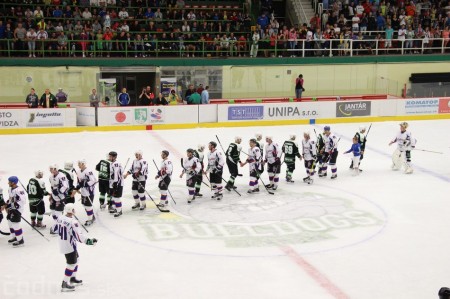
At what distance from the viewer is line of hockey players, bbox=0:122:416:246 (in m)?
12.5

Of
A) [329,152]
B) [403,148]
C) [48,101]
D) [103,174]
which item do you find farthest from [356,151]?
[48,101]

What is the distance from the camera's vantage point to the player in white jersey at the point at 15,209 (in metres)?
11.7

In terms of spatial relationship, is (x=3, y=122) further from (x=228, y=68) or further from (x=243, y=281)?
(x=243, y=281)

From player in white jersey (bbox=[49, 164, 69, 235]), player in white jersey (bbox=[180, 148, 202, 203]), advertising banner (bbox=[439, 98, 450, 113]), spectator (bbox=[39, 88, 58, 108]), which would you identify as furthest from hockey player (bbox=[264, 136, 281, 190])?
advertising banner (bbox=[439, 98, 450, 113])

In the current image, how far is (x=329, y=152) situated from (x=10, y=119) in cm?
1188

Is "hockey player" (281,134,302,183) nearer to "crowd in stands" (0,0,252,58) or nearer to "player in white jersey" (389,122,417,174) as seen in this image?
"player in white jersey" (389,122,417,174)

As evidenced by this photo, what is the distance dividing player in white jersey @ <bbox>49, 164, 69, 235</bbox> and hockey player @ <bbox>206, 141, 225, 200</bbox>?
365 centimetres

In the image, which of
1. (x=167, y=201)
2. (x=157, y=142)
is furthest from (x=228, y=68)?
(x=167, y=201)

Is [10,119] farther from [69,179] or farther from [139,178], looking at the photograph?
[69,179]

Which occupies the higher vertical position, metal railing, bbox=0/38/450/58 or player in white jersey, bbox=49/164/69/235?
metal railing, bbox=0/38/450/58

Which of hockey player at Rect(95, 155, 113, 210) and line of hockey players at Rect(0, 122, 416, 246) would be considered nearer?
line of hockey players at Rect(0, 122, 416, 246)

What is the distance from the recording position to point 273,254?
11742 millimetres

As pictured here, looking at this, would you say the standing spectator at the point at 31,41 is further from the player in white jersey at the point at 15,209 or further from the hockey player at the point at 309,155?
the player in white jersey at the point at 15,209

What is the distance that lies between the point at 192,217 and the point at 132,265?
10.0 ft
